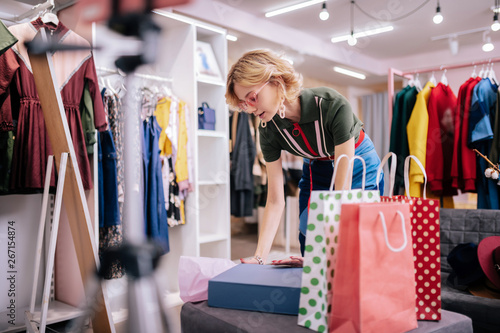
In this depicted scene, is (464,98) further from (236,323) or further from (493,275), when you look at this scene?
(236,323)

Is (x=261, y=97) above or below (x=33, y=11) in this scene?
below

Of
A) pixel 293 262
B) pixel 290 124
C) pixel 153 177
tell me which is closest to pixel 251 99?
pixel 290 124

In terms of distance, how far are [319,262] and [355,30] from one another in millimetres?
4448

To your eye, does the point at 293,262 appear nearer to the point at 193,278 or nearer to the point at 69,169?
the point at 193,278

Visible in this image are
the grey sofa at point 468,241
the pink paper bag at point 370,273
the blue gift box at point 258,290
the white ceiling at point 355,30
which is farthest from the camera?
the white ceiling at point 355,30

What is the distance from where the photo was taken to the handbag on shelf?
10.5 feet

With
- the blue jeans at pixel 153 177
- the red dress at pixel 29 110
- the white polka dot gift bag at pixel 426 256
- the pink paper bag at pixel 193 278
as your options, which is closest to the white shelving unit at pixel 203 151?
the blue jeans at pixel 153 177

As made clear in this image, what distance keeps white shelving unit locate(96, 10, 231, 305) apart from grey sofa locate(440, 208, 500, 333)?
61.5 inches

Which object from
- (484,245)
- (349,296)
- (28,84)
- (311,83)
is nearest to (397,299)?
(349,296)

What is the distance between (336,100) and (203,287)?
0.72 meters

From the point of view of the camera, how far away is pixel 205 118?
3.20m

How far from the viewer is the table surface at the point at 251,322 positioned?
2.69ft

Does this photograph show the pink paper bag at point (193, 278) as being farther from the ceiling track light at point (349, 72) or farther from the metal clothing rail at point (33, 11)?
the ceiling track light at point (349, 72)

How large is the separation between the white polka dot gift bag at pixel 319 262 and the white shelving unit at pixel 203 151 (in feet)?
7.09
